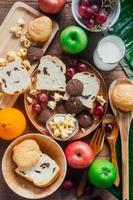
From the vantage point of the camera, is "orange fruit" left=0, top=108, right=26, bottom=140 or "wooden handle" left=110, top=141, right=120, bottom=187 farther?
"wooden handle" left=110, top=141, right=120, bottom=187

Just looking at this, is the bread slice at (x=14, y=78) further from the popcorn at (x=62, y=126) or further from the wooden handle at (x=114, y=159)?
the wooden handle at (x=114, y=159)

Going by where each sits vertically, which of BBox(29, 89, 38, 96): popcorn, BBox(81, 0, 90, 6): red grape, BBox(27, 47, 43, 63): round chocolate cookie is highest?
BBox(81, 0, 90, 6): red grape

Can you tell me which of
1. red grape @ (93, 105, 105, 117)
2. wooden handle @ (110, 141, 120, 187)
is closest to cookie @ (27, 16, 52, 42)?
red grape @ (93, 105, 105, 117)

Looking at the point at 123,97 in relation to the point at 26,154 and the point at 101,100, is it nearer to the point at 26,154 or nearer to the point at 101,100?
the point at 101,100

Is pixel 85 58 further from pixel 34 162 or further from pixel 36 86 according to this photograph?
pixel 34 162

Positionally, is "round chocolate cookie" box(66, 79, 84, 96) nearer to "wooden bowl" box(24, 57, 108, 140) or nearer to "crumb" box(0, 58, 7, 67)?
"wooden bowl" box(24, 57, 108, 140)

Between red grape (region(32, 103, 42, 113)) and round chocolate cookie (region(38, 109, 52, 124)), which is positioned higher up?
red grape (region(32, 103, 42, 113))

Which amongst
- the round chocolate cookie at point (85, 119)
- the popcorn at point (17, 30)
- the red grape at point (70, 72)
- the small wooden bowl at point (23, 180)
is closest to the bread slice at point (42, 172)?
the small wooden bowl at point (23, 180)
